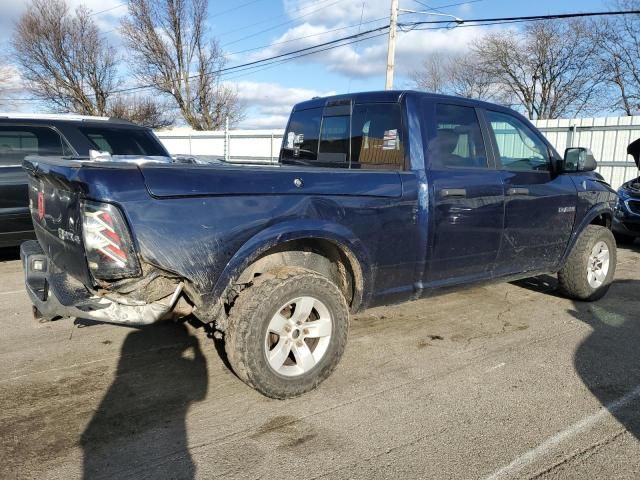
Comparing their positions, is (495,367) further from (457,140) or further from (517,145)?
(517,145)

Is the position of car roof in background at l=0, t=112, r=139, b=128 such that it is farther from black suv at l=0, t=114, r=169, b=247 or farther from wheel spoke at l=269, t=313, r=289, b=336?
wheel spoke at l=269, t=313, r=289, b=336

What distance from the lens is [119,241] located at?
8.82 ft

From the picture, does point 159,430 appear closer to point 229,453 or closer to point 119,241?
point 229,453

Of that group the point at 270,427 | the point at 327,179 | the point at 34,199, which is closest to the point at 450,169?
the point at 327,179

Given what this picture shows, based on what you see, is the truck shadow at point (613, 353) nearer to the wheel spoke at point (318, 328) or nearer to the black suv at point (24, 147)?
the wheel spoke at point (318, 328)

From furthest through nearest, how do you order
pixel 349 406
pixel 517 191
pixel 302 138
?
1. pixel 302 138
2. pixel 517 191
3. pixel 349 406

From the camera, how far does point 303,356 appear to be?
3.32 meters

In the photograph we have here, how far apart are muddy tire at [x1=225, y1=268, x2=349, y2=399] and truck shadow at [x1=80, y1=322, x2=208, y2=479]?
1.61 feet

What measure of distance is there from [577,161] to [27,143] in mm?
6159

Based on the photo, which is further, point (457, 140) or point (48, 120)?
point (48, 120)

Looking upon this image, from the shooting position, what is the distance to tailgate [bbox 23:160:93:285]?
2793mm

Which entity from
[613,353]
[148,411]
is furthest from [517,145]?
[148,411]

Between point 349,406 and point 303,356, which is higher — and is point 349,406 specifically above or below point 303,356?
below

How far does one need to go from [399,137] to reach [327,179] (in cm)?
87
